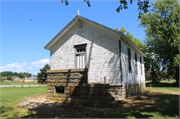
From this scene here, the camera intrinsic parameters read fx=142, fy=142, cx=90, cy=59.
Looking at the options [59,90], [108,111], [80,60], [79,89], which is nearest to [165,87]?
[80,60]

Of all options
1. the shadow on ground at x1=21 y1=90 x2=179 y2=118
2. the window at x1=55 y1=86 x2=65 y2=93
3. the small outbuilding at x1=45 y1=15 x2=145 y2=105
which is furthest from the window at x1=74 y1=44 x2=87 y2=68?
the shadow on ground at x1=21 y1=90 x2=179 y2=118

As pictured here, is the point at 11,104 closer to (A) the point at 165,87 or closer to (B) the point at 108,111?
(B) the point at 108,111

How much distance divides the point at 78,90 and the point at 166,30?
77.9 feet

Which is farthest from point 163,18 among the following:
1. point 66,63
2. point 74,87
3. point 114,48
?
point 74,87

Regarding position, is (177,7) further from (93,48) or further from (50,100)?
(50,100)

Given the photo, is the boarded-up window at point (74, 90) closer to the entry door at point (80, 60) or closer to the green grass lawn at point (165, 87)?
the entry door at point (80, 60)

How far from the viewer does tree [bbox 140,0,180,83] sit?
84.3 ft

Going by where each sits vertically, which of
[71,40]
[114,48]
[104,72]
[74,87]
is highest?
[71,40]

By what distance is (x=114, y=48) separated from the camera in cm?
1123

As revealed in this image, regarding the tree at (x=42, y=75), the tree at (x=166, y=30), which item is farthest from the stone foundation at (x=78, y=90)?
the tree at (x=42, y=75)

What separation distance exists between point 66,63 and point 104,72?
12.5 ft

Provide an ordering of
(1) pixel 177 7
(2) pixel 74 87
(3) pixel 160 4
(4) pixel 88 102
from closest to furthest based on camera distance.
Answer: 1. (4) pixel 88 102
2. (2) pixel 74 87
3. (1) pixel 177 7
4. (3) pixel 160 4

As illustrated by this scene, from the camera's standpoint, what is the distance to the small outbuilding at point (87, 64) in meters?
9.44

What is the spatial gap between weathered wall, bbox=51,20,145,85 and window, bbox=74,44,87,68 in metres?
0.28
